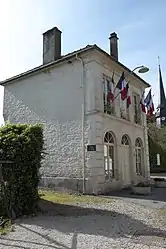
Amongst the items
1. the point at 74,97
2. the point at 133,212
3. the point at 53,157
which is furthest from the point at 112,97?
the point at 133,212

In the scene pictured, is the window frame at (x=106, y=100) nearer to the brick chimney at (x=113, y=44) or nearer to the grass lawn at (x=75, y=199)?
the brick chimney at (x=113, y=44)

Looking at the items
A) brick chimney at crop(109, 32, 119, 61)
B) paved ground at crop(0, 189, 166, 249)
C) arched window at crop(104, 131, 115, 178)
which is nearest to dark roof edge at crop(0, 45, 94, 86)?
brick chimney at crop(109, 32, 119, 61)

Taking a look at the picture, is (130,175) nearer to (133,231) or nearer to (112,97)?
(112,97)

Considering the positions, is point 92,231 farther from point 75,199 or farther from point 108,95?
point 108,95

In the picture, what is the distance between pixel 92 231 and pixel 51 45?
460 inches

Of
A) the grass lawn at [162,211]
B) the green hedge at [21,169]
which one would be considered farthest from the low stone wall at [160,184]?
the green hedge at [21,169]

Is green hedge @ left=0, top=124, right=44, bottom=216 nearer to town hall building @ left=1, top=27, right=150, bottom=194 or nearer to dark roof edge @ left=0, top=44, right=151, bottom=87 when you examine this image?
town hall building @ left=1, top=27, right=150, bottom=194

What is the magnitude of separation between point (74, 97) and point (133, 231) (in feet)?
27.2

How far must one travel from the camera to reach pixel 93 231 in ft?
18.3

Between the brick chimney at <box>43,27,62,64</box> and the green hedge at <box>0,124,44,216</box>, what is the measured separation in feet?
26.6

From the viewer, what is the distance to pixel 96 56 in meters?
12.6

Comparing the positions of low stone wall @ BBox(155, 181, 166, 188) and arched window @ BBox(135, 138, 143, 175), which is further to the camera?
arched window @ BBox(135, 138, 143, 175)

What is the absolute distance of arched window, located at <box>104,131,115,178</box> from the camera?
12.9 metres

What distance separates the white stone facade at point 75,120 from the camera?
1209 cm
